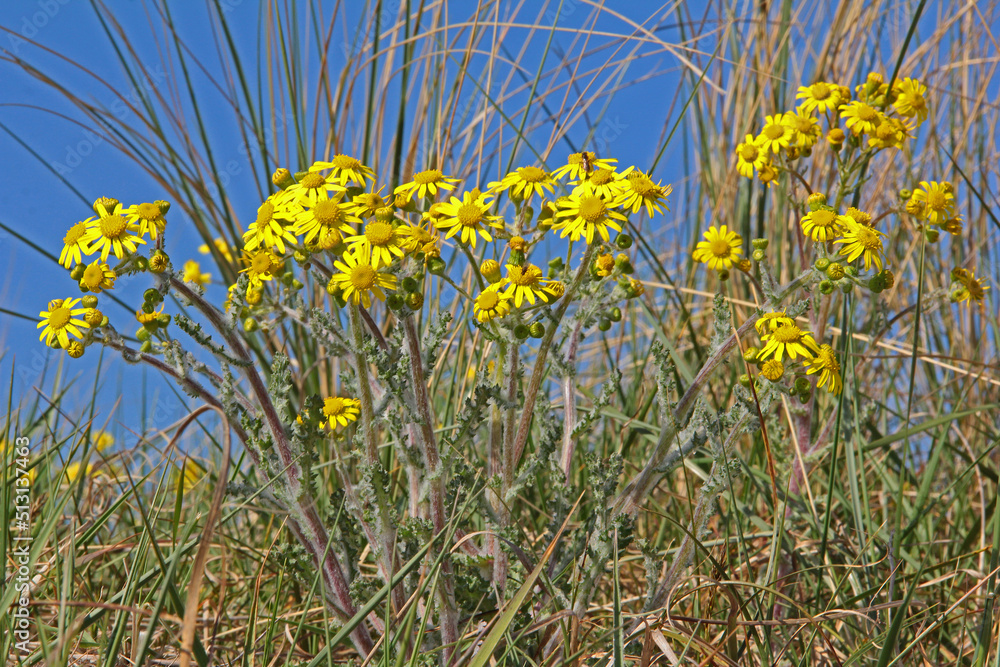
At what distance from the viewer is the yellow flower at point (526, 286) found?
5.20ft

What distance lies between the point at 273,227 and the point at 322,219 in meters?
0.11

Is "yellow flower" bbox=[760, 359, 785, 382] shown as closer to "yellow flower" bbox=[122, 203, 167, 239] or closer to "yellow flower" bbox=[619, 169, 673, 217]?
"yellow flower" bbox=[619, 169, 673, 217]

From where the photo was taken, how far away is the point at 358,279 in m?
1.50

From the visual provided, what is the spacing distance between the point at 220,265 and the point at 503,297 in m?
1.74

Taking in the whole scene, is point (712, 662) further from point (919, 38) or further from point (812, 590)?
point (919, 38)

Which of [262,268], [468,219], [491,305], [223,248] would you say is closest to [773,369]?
[491,305]

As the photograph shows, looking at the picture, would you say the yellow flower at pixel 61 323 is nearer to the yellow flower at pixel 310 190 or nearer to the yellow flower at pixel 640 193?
the yellow flower at pixel 310 190

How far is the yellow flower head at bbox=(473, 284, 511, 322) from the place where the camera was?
156 centimetres

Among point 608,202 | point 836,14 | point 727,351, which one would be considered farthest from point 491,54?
point 836,14

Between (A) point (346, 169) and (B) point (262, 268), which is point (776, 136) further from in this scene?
(B) point (262, 268)

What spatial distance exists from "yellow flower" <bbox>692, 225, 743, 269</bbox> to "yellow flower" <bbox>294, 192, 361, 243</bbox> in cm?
104

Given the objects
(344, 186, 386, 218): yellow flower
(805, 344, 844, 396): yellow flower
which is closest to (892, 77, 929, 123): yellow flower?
(805, 344, 844, 396): yellow flower

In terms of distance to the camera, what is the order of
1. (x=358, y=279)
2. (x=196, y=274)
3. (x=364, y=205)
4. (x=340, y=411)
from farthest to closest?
1. (x=196, y=274)
2. (x=340, y=411)
3. (x=364, y=205)
4. (x=358, y=279)

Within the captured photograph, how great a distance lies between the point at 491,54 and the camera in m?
2.53
